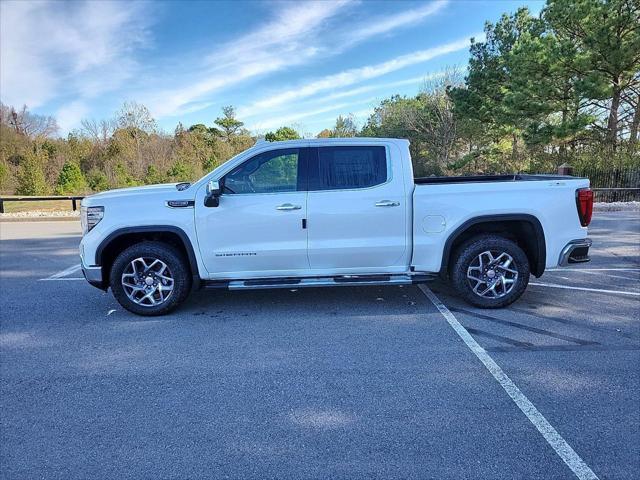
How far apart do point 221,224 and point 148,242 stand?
36.6 inches

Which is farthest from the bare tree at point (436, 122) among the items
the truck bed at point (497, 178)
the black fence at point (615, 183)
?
the truck bed at point (497, 178)

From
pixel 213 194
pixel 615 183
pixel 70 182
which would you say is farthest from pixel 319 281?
pixel 70 182

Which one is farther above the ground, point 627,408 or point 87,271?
point 87,271

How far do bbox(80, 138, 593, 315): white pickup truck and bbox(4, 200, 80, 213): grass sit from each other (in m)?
17.2

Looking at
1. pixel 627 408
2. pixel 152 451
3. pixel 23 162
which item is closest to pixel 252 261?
pixel 152 451

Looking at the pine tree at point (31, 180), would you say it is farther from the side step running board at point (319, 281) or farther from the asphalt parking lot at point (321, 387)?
the side step running board at point (319, 281)

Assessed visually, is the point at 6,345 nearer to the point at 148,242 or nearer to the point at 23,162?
the point at 148,242

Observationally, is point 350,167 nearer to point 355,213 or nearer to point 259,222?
point 355,213

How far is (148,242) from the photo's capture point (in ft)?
16.9

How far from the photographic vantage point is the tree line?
18.7 metres

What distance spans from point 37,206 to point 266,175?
2081 centimetres

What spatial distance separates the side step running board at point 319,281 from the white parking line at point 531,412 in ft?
2.30

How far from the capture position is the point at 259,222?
196 inches

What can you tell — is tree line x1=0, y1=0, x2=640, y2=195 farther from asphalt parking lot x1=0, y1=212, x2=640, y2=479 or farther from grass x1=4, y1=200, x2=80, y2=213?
asphalt parking lot x1=0, y1=212, x2=640, y2=479
